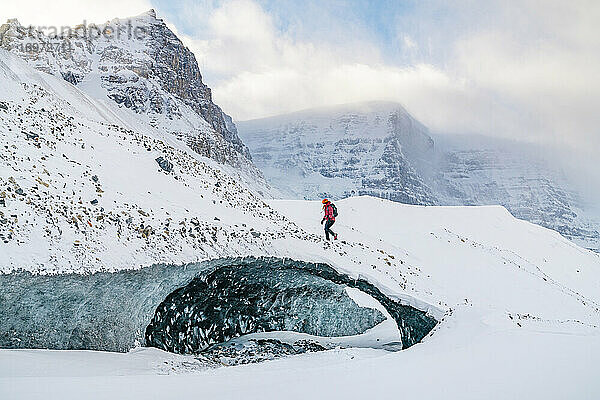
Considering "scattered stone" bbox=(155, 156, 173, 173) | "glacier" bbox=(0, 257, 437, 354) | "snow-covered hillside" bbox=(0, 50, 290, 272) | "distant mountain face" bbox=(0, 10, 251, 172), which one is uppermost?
"distant mountain face" bbox=(0, 10, 251, 172)

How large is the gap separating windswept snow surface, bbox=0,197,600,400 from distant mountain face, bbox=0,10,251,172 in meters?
77.5

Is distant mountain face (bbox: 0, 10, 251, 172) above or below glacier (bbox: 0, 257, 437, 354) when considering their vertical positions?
above

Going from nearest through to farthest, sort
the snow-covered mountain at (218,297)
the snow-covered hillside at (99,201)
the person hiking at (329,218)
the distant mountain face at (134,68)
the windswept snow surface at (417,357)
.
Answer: the windswept snow surface at (417,357)
the snow-covered mountain at (218,297)
the snow-covered hillside at (99,201)
the person hiking at (329,218)
the distant mountain face at (134,68)

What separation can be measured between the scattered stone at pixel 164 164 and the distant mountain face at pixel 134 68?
7287cm

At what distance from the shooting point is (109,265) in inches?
441

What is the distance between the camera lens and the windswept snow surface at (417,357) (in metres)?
6.34

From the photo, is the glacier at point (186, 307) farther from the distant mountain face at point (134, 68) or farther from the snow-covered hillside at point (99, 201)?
the distant mountain face at point (134, 68)

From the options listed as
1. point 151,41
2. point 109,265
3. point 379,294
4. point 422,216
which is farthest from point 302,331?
point 151,41

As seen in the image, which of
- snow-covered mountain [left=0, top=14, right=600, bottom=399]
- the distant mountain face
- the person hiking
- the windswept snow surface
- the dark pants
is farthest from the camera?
the distant mountain face

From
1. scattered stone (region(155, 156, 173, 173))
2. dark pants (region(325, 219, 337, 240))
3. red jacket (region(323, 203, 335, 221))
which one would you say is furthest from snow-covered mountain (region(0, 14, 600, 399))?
red jacket (region(323, 203, 335, 221))

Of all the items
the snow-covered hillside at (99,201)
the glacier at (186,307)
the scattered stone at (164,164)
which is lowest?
the glacier at (186,307)

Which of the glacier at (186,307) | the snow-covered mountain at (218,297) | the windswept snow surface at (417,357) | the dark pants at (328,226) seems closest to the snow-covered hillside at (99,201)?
the snow-covered mountain at (218,297)

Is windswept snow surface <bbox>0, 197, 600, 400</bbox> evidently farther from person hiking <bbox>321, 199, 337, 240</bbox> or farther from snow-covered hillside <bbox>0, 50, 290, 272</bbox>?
snow-covered hillside <bbox>0, 50, 290, 272</bbox>

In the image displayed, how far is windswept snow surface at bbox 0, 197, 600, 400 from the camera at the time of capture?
6.34 meters
